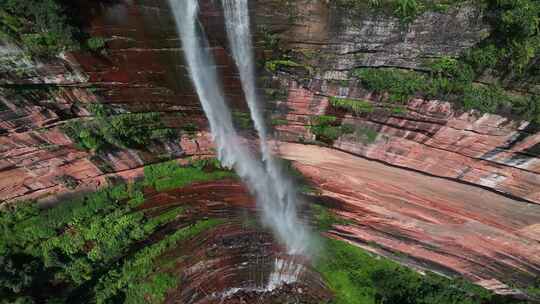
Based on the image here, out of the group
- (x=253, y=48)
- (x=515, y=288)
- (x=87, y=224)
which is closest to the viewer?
(x=253, y=48)

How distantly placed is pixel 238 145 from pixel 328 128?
318cm

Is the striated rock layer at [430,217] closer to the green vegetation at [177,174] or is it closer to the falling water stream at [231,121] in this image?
the falling water stream at [231,121]

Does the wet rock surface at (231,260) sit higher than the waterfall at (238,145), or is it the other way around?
the waterfall at (238,145)

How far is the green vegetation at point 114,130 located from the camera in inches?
362

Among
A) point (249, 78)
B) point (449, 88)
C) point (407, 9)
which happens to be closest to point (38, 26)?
point (249, 78)

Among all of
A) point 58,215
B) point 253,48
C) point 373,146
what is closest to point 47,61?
point 253,48

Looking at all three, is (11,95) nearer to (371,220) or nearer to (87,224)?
(87,224)

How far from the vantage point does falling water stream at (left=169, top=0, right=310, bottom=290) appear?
25.8 feet

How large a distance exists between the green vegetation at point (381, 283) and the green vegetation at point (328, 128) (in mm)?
5122

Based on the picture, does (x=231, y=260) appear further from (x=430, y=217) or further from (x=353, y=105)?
(x=353, y=105)

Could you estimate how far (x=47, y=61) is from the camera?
751cm

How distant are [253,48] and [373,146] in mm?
4015

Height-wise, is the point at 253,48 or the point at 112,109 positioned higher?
the point at 253,48

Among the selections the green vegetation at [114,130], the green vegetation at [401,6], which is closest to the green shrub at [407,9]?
the green vegetation at [401,6]
